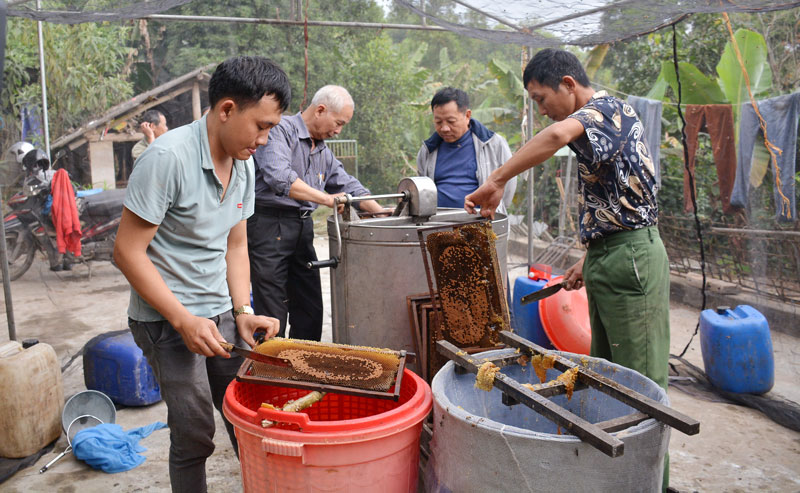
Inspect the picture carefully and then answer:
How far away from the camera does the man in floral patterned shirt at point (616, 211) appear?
2.59m

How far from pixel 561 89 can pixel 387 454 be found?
1.74 metres

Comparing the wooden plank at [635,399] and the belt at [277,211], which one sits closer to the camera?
the wooden plank at [635,399]

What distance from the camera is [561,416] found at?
1.79m

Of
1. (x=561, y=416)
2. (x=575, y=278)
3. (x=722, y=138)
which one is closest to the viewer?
(x=561, y=416)

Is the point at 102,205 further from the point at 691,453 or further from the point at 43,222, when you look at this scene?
the point at 691,453

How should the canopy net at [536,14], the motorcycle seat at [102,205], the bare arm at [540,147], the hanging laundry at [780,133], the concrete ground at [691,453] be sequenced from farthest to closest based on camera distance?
the motorcycle seat at [102,205], the hanging laundry at [780,133], the canopy net at [536,14], the concrete ground at [691,453], the bare arm at [540,147]

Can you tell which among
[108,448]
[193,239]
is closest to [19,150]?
[108,448]

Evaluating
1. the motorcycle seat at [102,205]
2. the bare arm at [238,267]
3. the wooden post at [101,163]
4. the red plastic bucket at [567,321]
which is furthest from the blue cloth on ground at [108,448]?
the wooden post at [101,163]

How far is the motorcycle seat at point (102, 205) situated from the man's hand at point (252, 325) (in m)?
6.90

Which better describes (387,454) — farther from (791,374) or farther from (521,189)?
(521,189)

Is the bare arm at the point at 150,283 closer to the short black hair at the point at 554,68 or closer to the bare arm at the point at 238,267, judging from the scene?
the bare arm at the point at 238,267

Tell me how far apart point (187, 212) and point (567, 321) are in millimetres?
3317

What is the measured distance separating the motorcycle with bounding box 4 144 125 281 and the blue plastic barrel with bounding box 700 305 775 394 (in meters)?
6.98

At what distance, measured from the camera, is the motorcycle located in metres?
8.23
